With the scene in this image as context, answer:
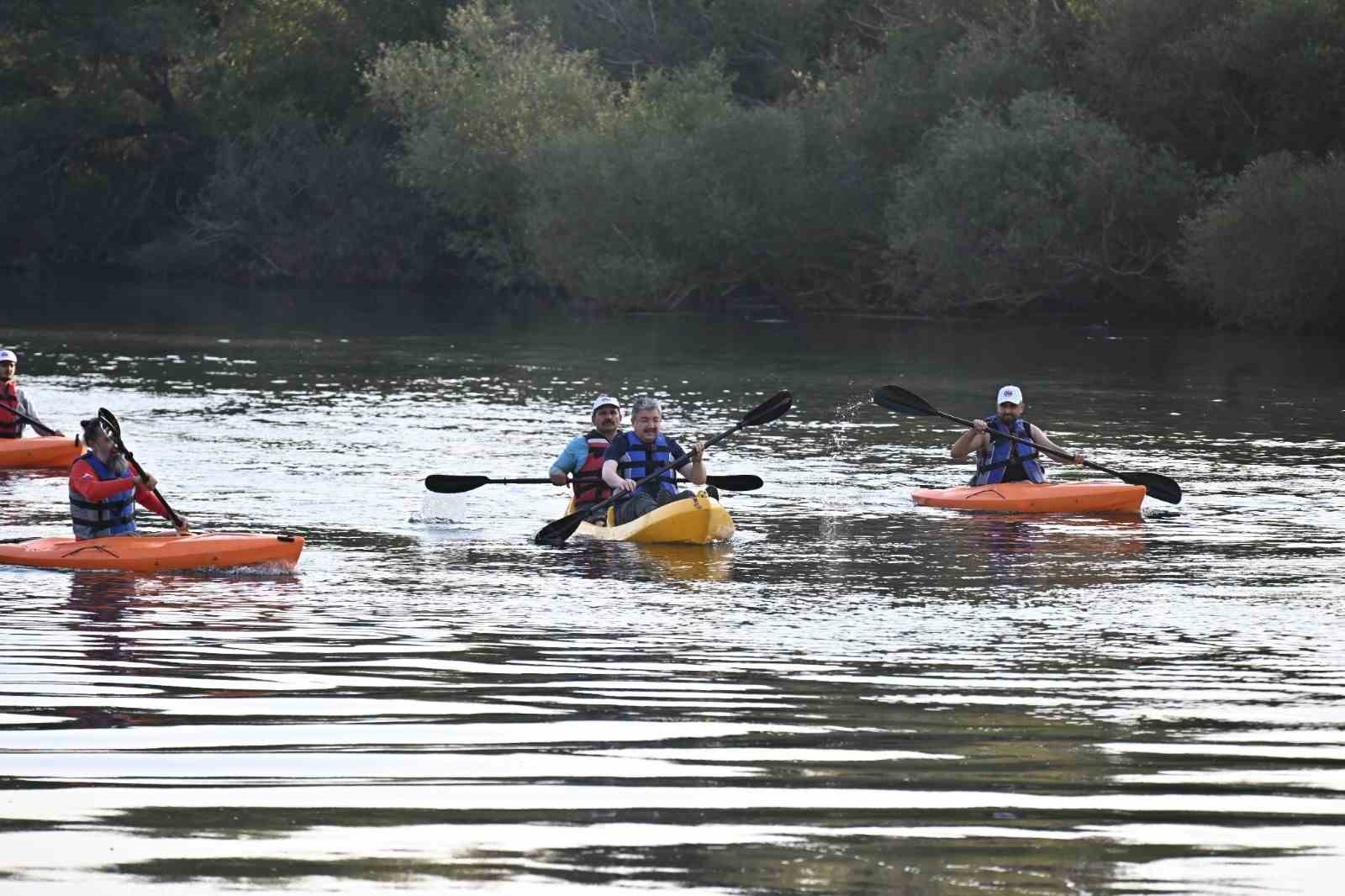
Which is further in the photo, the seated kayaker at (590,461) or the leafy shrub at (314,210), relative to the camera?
the leafy shrub at (314,210)

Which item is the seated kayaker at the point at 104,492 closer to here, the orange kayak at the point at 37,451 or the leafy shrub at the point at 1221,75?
the orange kayak at the point at 37,451

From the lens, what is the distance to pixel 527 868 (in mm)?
6395

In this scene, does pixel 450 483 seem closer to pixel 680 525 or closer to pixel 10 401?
pixel 680 525

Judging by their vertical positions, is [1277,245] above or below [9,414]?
above

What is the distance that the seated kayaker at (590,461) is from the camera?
52.7ft

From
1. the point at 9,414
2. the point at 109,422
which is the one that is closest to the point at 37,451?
the point at 9,414

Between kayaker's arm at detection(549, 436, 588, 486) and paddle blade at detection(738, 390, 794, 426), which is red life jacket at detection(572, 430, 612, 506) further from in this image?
paddle blade at detection(738, 390, 794, 426)

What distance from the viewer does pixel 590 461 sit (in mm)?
16375

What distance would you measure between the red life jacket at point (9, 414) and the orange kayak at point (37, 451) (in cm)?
31

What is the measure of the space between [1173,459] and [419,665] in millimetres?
13394

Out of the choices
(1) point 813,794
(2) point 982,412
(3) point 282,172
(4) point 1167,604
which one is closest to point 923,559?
(4) point 1167,604

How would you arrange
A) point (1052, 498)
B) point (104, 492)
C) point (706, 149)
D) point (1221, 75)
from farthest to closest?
point (706, 149), point (1221, 75), point (1052, 498), point (104, 492)

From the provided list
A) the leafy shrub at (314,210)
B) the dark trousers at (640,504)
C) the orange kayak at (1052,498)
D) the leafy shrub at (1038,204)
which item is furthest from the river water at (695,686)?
the leafy shrub at (314,210)

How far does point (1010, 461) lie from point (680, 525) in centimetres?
379
